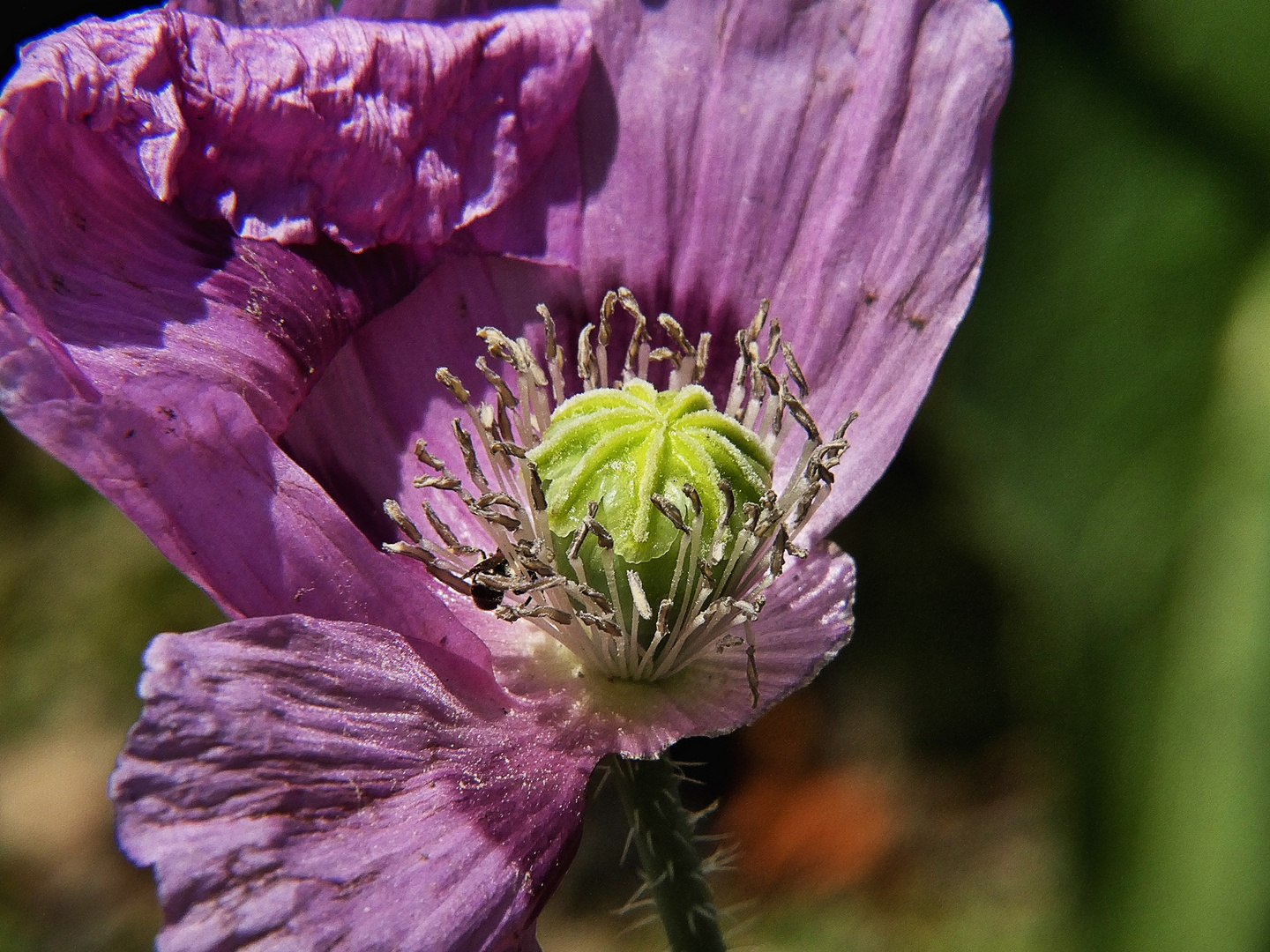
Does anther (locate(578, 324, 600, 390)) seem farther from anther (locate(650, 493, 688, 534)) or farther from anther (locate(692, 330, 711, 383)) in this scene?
anther (locate(650, 493, 688, 534))

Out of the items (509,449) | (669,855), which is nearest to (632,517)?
(509,449)

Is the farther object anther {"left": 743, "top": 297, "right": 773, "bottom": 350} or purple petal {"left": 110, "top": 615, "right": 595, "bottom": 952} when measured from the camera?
anther {"left": 743, "top": 297, "right": 773, "bottom": 350}

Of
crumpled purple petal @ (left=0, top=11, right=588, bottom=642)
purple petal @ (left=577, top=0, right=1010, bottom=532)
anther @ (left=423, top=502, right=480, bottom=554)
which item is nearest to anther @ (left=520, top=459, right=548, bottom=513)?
anther @ (left=423, top=502, right=480, bottom=554)

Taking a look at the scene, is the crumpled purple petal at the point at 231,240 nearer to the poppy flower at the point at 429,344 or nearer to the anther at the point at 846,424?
the poppy flower at the point at 429,344

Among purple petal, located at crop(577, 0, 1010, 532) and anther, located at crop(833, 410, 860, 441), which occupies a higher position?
purple petal, located at crop(577, 0, 1010, 532)

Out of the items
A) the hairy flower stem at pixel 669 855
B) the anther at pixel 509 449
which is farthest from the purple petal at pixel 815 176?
the hairy flower stem at pixel 669 855

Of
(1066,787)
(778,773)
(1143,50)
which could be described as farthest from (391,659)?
(778,773)

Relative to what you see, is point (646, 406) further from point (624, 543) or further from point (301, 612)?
point (301, 612)

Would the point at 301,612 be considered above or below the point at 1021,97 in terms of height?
below
